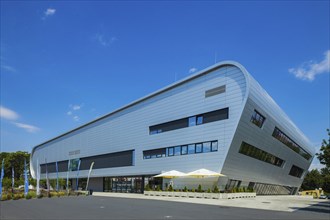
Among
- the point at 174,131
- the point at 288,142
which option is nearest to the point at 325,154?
the point at 174,131

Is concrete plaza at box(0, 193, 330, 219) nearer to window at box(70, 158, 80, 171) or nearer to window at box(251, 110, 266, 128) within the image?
window at box(251, 110, 266, 128)

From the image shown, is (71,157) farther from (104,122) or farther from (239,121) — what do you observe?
(239,121)

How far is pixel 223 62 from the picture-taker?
3438 cm

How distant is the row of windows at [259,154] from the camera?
3550cm

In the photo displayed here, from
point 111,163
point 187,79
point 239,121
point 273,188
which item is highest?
point 187,79

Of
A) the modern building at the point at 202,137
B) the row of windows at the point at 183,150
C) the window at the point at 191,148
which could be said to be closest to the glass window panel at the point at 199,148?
the row of windows at the point at 183,150

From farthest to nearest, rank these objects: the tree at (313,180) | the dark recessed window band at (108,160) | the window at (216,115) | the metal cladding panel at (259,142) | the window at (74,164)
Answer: the tree at (313,180) < the window at (74,164) < the dark recessed window band at (108,160) < the window at (216,115) < the metal cladding panel at (259,142)

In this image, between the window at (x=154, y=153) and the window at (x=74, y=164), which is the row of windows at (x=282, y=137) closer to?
the window at (x=154, y=153)

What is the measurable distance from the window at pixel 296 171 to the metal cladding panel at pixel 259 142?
5.24m

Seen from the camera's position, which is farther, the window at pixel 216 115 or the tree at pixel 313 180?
the tree at pixel 313 180

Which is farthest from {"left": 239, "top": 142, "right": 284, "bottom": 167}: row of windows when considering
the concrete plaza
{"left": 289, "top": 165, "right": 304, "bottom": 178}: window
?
the concrete plaza

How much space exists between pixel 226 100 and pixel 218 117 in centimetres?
203

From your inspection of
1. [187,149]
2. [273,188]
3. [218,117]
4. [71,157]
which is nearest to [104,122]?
[71,157]

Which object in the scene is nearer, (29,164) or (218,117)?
(218,117)
